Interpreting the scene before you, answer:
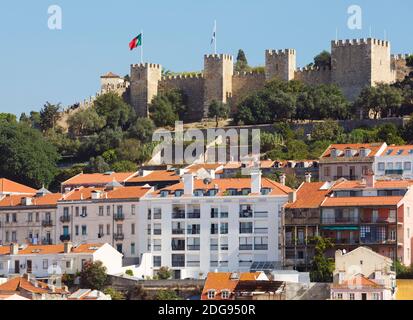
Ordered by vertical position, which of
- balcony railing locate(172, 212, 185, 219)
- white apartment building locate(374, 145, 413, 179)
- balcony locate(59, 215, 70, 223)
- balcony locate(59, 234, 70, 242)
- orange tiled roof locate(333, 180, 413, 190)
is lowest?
balcony locate(59, 234, 70, 242)

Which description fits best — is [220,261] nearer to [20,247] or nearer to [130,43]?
[20,247]

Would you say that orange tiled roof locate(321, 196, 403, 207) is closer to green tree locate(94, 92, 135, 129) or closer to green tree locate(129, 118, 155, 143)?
green tree locate(129, 118, 155, 143)

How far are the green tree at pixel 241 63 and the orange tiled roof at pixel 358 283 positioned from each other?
40299 mm

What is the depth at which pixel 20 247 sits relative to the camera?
3703 centimetres

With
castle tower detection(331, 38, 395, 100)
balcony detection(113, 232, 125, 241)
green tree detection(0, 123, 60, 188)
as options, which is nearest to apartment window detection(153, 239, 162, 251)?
balcony detection(113, 232, 125, 241)

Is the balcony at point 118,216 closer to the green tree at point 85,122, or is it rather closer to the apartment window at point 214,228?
the apartment window at point 214,228

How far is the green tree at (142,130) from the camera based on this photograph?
56.1m

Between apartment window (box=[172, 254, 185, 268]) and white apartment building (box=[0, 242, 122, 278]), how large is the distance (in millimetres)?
1523

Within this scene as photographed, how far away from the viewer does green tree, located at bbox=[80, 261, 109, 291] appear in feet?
108

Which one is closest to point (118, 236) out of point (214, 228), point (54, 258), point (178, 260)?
point (178, 260)

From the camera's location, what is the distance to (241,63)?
75.8 m
